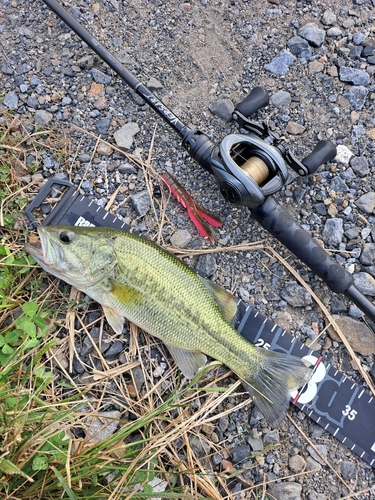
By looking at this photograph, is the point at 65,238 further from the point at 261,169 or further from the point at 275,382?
the point at 275,382

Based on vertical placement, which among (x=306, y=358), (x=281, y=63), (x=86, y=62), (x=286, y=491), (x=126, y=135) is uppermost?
(x=281, y=63)

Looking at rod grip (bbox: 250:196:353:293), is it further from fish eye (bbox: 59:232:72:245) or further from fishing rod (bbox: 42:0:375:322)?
fish eye (bbox: 59:232:72:245)

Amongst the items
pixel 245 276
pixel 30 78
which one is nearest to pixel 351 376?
pixel 245 276

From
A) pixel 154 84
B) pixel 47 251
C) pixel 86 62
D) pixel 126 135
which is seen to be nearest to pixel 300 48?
pixel 154 84

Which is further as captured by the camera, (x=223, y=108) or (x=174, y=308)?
(x=223, y=108)

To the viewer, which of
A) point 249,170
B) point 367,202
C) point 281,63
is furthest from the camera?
point 281,63

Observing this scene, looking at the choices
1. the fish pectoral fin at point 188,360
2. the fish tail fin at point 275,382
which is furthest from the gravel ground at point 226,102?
the fish pectoral fin at point 188,360

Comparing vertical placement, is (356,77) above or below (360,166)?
above

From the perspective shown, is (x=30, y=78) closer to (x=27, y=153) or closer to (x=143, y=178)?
(x=27, y=153)
